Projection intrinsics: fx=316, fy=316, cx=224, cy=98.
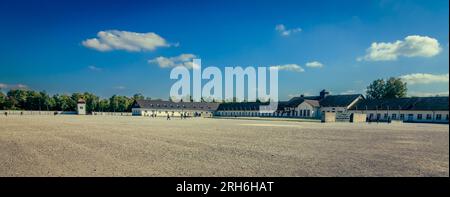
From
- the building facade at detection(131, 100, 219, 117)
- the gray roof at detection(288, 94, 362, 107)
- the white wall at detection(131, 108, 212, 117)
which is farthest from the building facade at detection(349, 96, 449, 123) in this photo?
the white wall at detection(131, 108, 212, 117)

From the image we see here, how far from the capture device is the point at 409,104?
188ft

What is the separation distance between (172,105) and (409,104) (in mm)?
66883

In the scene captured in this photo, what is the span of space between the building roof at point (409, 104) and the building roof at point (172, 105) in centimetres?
5363

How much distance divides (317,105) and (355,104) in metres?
9.13

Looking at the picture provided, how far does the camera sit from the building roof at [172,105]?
3736 inches

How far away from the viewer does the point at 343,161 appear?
8.05 metres

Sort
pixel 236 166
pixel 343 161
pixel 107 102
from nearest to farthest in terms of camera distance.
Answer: pixel 236 166 < pixel 343 161 < pixel 107 102

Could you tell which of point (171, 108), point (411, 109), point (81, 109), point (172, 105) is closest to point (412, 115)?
point (411, 109)

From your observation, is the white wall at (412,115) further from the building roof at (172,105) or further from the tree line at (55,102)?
the tree line at (55,102)

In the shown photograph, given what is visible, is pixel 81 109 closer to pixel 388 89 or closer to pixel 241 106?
pixel 241 106

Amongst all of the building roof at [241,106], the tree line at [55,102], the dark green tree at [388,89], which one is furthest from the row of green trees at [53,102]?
the dark green tree at [388,89]

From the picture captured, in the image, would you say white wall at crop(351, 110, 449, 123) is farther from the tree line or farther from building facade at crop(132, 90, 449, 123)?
the tree line
